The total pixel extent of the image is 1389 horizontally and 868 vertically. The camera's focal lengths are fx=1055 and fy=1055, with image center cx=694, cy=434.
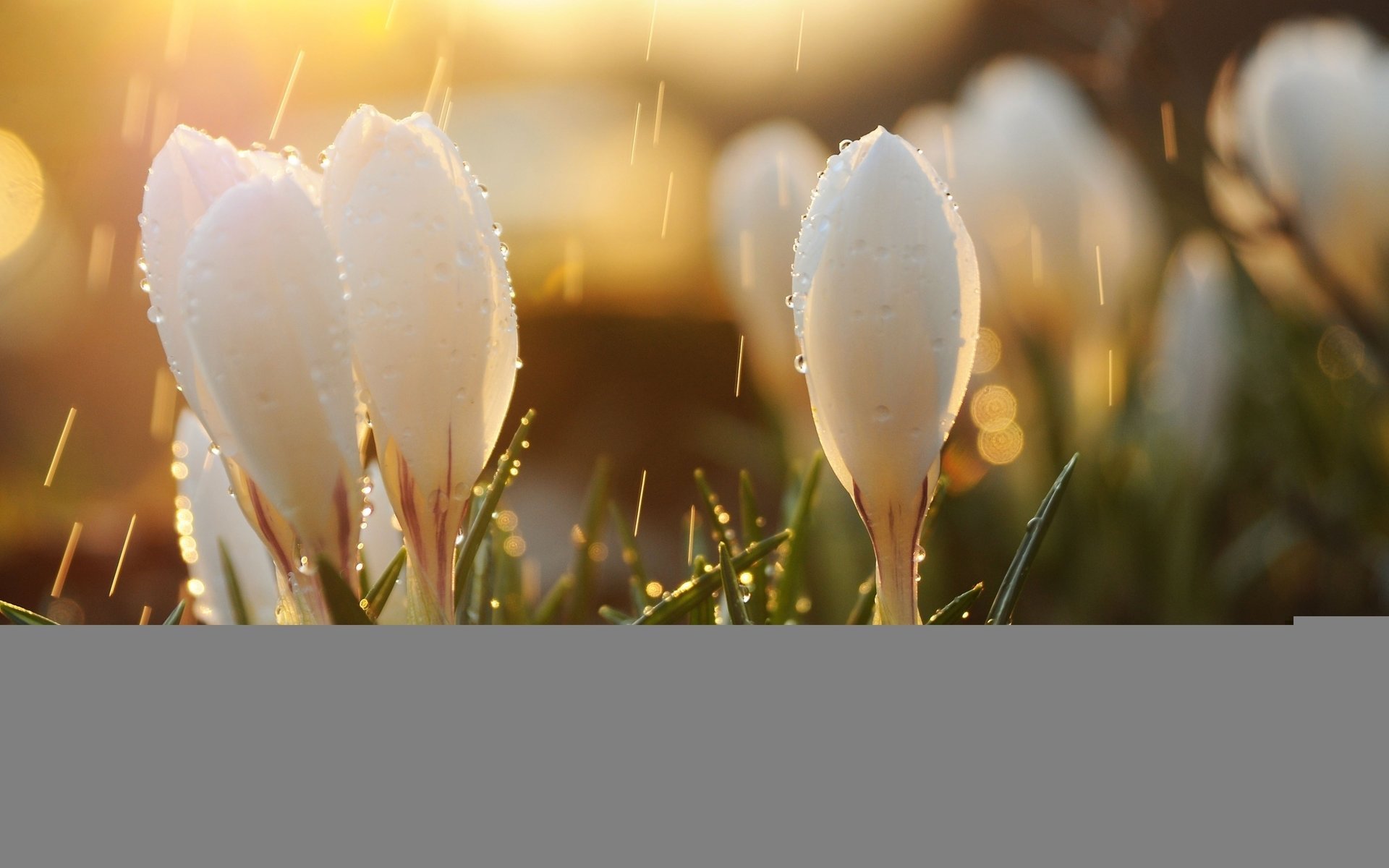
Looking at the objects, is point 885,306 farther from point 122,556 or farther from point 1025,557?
point 122,556

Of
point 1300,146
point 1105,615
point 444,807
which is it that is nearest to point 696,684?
point 444,807

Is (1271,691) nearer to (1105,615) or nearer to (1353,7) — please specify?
(1105,615)

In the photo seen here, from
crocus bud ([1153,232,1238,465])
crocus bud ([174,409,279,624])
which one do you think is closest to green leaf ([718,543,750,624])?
crocus bud ([174,409,279,624])

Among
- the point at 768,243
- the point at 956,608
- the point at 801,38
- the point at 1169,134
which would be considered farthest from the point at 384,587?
the point at 801,38

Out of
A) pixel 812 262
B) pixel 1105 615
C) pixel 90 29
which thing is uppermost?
pixel 90 29

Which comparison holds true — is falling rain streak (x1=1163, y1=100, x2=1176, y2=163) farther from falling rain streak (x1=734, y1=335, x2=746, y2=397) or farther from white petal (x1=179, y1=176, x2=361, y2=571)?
white petal (x1=179, y1=176, x2=361, y2=571)

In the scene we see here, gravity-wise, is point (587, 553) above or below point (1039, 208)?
below
